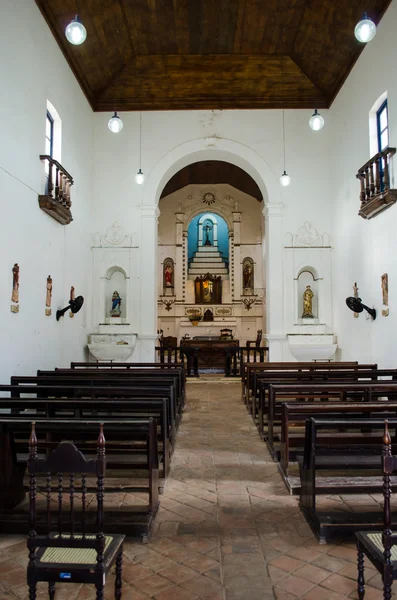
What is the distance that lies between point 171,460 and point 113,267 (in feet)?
26.5

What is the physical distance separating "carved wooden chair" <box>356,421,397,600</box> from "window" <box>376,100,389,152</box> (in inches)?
322

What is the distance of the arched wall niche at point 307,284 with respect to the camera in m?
12.7

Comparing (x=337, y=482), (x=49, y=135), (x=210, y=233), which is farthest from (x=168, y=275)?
(x=337, y=482)

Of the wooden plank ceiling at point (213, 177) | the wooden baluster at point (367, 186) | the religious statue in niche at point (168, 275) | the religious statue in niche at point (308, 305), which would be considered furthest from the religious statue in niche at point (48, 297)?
the religious statue in niche at point (168, 275)

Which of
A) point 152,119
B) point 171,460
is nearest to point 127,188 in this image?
point 152,119

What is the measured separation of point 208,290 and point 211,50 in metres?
10.4

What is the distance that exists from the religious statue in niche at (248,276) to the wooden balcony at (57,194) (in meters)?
11.4

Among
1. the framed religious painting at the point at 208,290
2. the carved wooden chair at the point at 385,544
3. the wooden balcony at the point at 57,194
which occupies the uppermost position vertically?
the wooden balcony at the point at 57,194

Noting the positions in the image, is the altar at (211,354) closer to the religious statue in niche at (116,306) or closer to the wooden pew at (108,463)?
the religious statue in niche at (116,306)

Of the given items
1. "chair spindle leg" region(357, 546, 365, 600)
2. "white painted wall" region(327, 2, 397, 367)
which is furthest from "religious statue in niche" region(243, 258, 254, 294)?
"chair spindle leg" region(357, 546, 365, 600)

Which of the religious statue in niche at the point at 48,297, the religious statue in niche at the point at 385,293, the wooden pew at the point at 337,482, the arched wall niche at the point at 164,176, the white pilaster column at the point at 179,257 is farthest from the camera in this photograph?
the white pilaster column at the point at 179,257

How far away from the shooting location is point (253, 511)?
158 inches

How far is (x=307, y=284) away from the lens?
13016mm

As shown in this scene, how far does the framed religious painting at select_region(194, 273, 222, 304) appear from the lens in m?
A: 20.3
